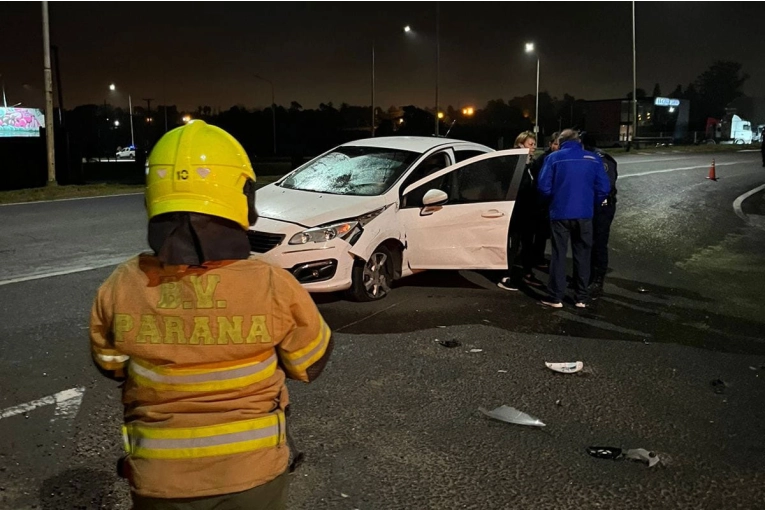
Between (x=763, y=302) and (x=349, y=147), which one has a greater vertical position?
(x=349, y=147)

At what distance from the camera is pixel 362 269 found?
7.16m

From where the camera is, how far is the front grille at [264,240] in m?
6.81

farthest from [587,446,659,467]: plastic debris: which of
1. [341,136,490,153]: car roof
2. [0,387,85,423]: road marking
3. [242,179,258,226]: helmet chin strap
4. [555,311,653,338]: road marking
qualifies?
[341,136,490,153]: car roof

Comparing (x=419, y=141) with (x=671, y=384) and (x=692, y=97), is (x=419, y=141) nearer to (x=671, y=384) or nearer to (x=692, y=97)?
(x=671, y=384)

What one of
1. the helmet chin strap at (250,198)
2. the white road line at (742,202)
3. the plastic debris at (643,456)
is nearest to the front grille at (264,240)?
the plastic debris at (643,456)

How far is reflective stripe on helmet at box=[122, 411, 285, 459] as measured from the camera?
1794mm

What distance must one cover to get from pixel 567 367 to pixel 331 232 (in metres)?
2.63

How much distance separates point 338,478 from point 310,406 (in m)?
1.00

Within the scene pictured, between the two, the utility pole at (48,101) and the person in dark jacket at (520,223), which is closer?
the person in dark jacket at (520,223)

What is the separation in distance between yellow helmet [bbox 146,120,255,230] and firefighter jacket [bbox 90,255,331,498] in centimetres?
16

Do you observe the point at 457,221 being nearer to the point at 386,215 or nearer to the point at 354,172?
the point at 386,215

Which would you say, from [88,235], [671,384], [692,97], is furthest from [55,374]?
[692,97]

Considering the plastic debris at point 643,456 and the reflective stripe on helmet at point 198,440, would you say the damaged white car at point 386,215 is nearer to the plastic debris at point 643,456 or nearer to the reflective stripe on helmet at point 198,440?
the plastic debris at point 643,456

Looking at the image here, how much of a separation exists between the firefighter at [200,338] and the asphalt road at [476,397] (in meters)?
1.74
